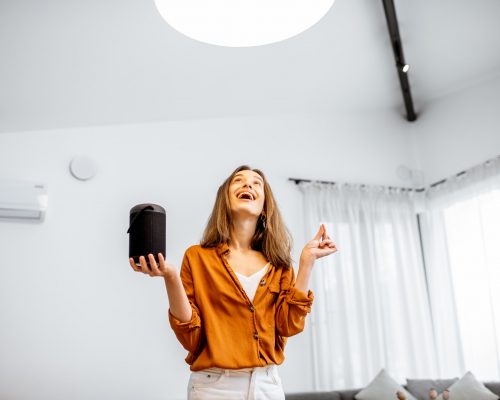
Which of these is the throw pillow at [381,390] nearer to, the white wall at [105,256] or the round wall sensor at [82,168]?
the white wall at [105,256]

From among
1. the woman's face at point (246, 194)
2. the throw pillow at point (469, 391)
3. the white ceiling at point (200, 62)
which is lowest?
the throw pillow at point (469, 391)

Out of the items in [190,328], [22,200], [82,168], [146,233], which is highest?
[82,168]

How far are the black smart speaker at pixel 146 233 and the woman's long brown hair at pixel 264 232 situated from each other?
446mm

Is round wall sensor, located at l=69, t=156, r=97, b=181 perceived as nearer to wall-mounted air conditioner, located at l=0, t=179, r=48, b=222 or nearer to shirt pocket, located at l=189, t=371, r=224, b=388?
wall-mounted air conditioner, located at l=0, t=179, r=48, b=222

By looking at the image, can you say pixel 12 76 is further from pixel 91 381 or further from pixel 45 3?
pixel 91 381

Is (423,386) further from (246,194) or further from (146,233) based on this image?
(146,233)

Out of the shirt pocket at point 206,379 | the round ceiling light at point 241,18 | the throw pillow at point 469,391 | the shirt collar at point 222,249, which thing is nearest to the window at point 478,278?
the throw pillow at point 469,391

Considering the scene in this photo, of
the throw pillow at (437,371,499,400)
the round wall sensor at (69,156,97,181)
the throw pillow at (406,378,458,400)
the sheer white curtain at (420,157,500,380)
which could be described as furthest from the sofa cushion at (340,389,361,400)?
the round wall sensor at (69,156,97,181)

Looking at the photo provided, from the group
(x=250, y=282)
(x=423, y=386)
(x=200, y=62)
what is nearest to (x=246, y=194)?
(x=250, y=282)

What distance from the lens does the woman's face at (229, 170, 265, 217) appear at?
166 cm

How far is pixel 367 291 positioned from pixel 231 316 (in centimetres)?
243

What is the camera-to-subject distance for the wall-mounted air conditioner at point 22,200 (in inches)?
112

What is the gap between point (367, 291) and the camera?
3727 mm

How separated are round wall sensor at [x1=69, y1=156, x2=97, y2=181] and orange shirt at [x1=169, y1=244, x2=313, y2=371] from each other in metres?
1.72
